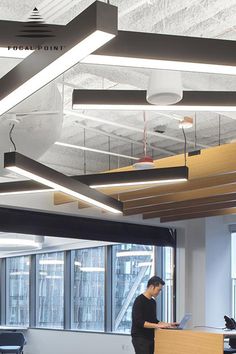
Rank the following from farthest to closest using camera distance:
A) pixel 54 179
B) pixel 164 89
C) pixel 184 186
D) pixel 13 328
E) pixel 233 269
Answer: pixel 13 328
pixel 233 269
pixel 184 186
pixel 54 179
pixel 164 89

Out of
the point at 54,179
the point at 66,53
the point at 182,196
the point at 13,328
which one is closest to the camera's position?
the point at 66,53

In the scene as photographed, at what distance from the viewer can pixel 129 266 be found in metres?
12.5

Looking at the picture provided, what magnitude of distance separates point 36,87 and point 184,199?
6.08 meters

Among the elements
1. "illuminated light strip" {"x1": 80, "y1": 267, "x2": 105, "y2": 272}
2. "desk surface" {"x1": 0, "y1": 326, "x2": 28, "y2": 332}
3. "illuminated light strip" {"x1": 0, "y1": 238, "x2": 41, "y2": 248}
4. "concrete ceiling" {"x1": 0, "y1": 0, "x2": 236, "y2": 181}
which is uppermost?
"concrete ceiling" {"x1": 0, "y1": 0, "x2": 236, "y2": 181}

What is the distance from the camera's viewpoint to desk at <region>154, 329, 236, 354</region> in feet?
20.6

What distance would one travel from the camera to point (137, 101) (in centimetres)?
303

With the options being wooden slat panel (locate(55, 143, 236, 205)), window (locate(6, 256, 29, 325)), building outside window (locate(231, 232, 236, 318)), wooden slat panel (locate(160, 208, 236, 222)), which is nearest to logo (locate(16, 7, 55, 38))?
wooden slat panel (locate(55, 143, 236, 205))

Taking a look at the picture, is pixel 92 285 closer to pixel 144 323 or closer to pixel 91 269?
pixel 91 269

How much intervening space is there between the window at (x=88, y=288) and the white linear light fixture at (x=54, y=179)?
6.91 meters

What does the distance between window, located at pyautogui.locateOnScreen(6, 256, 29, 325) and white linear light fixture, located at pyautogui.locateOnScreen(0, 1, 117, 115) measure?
13.2 meters

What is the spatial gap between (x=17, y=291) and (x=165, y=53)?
46.2 ft

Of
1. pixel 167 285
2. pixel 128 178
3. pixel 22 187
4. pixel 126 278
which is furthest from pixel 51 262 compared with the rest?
pixel 128 178

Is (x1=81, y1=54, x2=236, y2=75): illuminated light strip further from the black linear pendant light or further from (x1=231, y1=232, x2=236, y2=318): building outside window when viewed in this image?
(x1=231, y1=232, x2=236, y2=318): building outside window

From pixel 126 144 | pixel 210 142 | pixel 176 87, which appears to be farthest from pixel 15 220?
pixel 176 87
